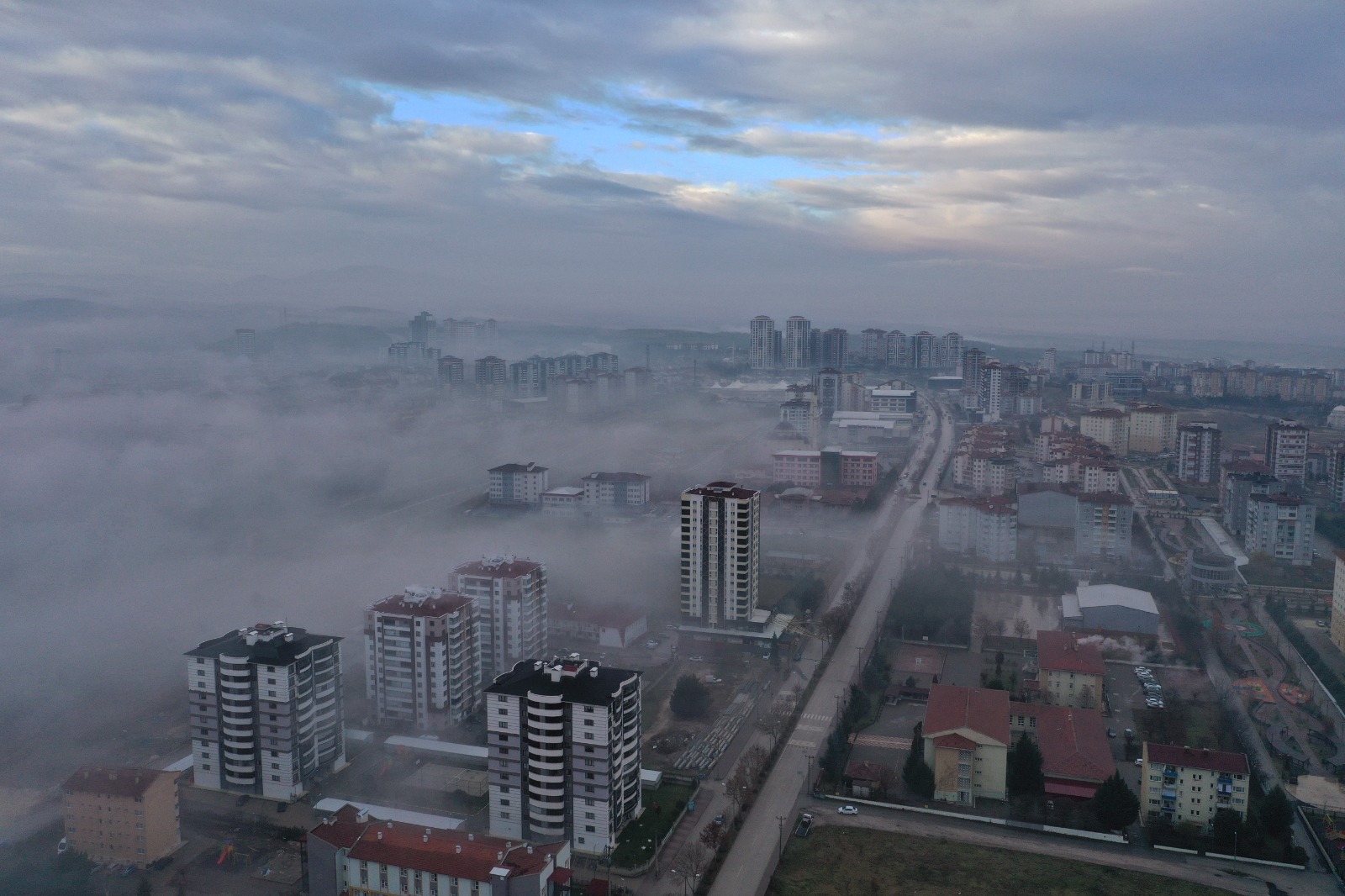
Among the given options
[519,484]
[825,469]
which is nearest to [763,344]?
[825,469]

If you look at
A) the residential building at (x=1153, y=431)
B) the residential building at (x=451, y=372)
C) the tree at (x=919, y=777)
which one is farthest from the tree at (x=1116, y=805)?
the residential building at (x=451, y=372)

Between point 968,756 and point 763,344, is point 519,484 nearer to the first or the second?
point 968,756

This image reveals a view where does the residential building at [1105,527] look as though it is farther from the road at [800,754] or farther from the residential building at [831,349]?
the residential building at [831,349]

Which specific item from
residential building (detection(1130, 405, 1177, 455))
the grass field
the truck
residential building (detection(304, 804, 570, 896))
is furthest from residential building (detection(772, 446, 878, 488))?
residential building (detection(304, 804, 570, 896))

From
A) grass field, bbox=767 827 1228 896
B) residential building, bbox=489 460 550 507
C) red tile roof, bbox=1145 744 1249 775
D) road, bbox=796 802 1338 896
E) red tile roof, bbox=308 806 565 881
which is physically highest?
residential building, bbox=489 460 550 507

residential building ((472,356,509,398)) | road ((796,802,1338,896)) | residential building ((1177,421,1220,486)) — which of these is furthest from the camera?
residential building ((472,356,509,398))

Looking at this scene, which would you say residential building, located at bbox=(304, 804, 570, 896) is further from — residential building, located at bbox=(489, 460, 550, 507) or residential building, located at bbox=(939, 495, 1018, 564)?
residential building, located at bbox=(489, 460, 550, 507)
